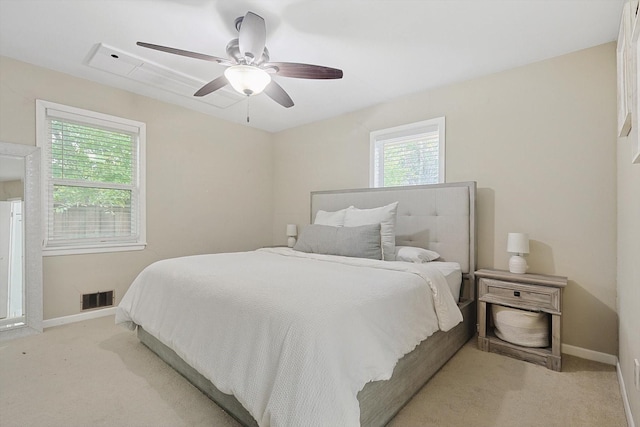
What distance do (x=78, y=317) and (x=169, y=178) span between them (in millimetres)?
1756

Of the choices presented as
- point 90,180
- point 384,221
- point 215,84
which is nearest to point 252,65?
point 215,84

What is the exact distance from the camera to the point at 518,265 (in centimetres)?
244

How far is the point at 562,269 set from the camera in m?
2.45

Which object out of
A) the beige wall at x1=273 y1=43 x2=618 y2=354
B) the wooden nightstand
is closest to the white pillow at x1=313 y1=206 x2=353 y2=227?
the beige wall at x1=273 y1=43 x2=618 y2=354

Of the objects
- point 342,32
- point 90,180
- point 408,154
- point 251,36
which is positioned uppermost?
point 342,32

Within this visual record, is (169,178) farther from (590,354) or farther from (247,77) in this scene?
(590,354)

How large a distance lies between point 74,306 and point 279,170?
10.2ft

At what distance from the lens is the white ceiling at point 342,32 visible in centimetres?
197

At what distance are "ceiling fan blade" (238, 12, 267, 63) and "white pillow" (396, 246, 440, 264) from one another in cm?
206

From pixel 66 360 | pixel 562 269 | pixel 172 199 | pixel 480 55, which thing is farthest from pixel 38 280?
pixel 562 269

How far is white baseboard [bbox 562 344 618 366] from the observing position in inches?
88.6

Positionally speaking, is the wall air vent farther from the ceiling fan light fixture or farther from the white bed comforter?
the white bed comforter

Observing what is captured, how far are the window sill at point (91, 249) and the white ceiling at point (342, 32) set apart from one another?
1.76 meters

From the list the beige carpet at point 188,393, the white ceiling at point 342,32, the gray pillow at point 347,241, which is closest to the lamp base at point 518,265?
the beige carpet at point 188,393
